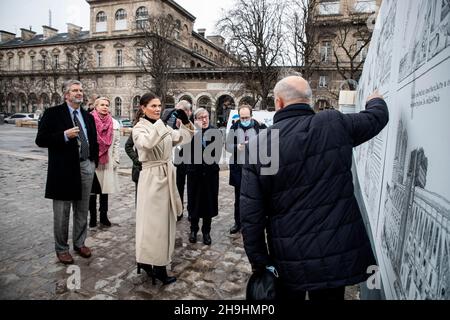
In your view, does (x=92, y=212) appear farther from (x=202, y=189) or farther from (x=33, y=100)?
(x=33, y=100)

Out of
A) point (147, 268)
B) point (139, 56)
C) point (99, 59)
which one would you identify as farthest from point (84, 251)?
point (99, 59)

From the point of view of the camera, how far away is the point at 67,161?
380cm

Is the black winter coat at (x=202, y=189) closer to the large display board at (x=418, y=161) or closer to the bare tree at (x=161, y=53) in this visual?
the large display board at (x=418, y=161)

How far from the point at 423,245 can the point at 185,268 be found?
307 cm

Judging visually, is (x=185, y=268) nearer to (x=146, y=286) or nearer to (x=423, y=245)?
(x=146, y=286)

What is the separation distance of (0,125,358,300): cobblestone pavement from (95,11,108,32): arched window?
49.7 meters

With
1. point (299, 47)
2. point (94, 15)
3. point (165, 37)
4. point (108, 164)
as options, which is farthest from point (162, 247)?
point (94, 15)

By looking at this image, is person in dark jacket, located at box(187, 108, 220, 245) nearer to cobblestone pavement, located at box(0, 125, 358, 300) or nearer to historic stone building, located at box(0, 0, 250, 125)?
cobblestone pavement, located at box(0, 125, 358, 300)

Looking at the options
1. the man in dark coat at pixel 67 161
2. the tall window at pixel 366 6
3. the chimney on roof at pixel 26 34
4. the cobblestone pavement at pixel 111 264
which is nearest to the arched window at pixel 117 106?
the chimney on roof at pixel 26 34

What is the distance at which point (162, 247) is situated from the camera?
11.2 ft

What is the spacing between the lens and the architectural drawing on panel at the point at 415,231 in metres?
1.17

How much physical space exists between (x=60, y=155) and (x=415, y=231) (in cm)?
372

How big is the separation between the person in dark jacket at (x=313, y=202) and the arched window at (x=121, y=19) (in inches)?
2044

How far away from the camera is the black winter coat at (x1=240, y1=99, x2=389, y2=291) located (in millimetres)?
1844
